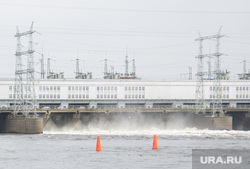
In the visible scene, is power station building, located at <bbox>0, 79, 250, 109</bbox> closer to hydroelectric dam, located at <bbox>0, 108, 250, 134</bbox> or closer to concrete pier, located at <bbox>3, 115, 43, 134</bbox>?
hydroelectric dam, located at <bbox>0, 108, 250, 134</bbox>

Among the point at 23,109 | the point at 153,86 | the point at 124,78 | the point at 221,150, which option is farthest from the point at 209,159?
the point at 124,78

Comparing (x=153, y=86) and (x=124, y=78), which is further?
(x=124, y=78)

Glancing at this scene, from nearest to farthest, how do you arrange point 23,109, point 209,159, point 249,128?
1. point 209,159
2. point 23,109
3. point 249,128

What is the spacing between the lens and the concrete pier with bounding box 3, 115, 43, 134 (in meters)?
93.3

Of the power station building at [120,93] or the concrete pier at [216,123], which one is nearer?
the concrete pier at [216,123]

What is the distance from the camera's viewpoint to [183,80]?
142500mm

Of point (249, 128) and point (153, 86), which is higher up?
point (153, 86)

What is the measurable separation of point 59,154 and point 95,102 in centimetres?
7372

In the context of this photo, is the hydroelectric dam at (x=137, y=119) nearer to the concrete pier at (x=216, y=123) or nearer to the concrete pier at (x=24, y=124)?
the concrete pier at (x=216, y=123)

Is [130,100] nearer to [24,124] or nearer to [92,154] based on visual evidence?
[24,124]

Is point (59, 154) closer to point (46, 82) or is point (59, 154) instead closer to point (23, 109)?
point (23, 109)

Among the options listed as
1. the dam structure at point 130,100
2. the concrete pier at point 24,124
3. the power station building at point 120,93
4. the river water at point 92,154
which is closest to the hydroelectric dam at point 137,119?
the dam structure at point 130,100

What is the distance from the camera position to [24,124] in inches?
3706

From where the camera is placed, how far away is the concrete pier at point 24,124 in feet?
306
